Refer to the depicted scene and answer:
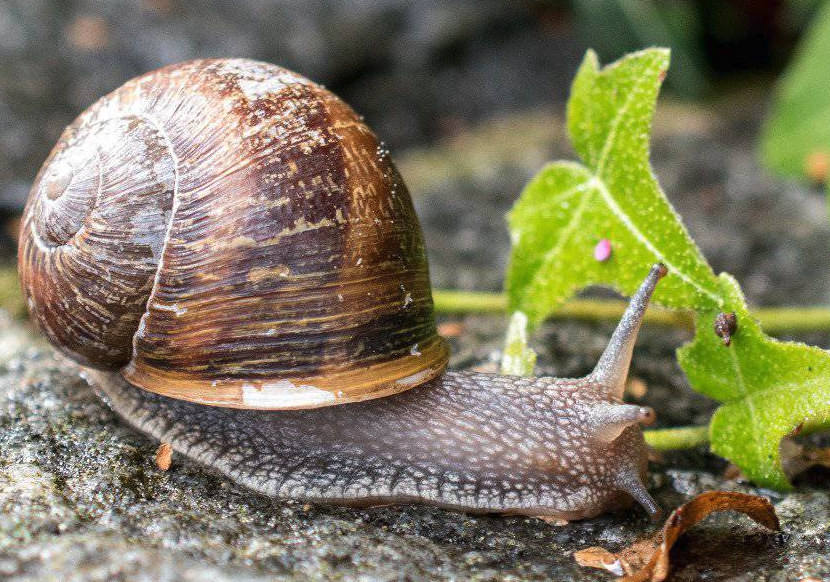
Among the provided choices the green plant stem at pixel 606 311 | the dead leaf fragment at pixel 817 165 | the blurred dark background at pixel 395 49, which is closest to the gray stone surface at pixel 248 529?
the green plant stem at pixel 606 311

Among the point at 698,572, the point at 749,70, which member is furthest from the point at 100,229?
the point at 749,70

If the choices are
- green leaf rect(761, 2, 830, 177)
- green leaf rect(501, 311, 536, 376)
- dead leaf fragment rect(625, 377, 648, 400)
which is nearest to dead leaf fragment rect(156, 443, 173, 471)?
green leaf rect(501, 311, 536, 376)

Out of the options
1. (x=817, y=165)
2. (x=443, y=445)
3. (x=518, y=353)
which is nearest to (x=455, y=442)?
(x=443, y=445)

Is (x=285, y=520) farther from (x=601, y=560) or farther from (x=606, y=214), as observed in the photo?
(x=606, y=214)

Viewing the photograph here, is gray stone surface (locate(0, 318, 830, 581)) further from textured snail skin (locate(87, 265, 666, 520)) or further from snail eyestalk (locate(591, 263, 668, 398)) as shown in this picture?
snail eyestalk (locate(591, 263, 668, 398))

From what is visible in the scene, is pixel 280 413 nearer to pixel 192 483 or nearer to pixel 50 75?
pixel 192 483

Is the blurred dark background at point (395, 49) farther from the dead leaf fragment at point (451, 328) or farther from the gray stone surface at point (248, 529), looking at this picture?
the gray stone surface at point (248, 529)
